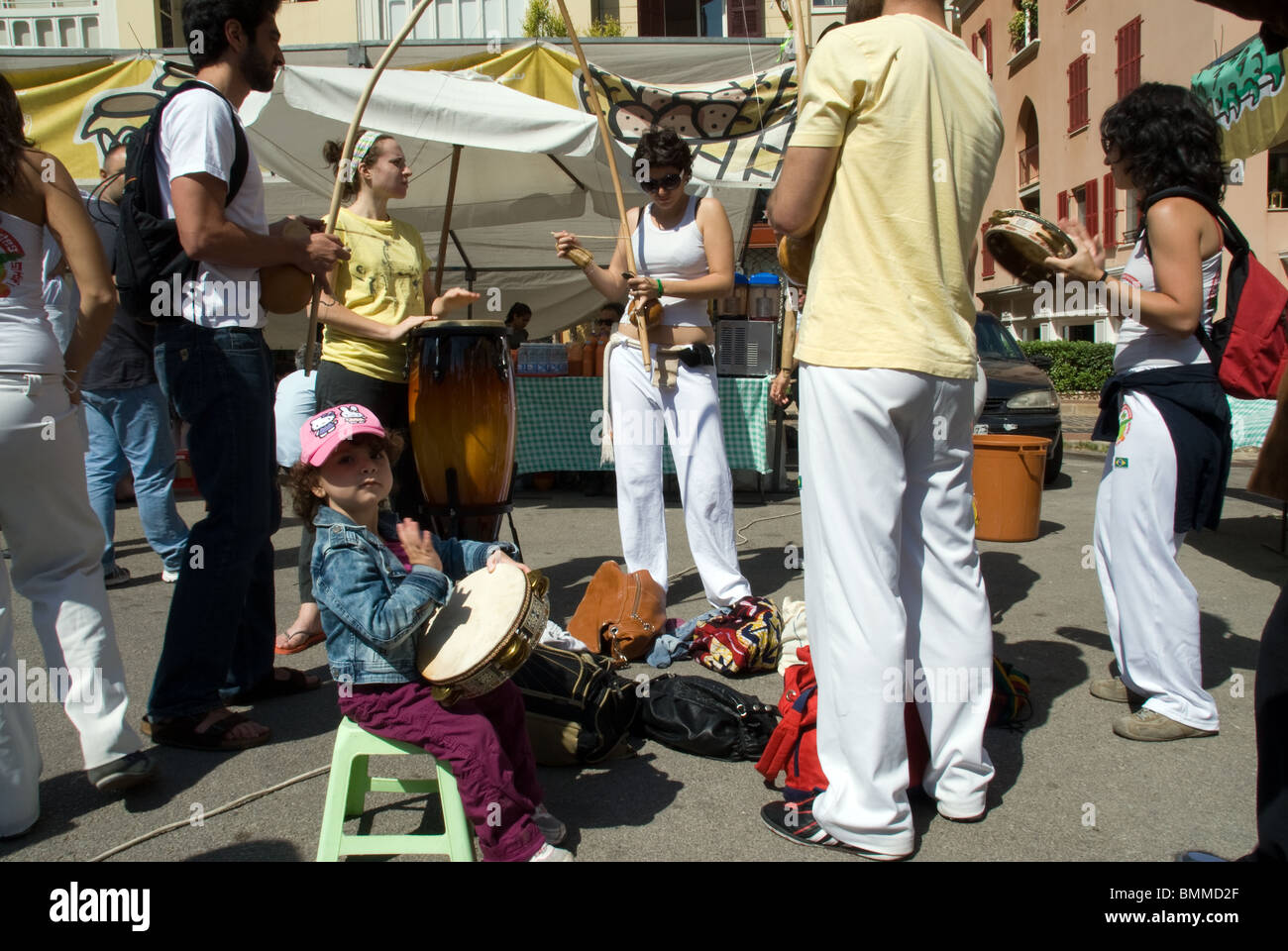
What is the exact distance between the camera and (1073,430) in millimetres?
14000

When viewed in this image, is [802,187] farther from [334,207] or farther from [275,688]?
[275,688]

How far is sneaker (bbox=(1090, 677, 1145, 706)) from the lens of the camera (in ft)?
10.9

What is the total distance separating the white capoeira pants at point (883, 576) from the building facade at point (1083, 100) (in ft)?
59.6

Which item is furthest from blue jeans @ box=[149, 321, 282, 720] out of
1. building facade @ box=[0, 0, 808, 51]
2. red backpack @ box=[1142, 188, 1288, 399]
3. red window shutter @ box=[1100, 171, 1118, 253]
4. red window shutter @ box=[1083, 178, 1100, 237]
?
red window shutter @ box=[1083, 178, 1100, 237]

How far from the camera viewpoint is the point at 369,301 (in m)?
3.99

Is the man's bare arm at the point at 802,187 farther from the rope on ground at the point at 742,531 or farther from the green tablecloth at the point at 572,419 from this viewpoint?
the green tablecloth at the point at 572,419

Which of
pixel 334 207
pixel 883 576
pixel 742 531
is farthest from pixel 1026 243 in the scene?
pixel 742 531

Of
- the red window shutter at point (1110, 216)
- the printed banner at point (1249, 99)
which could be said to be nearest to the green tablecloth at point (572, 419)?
the printed banner at point (1249, 99)

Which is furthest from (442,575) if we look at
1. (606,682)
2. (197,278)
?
(197,278)

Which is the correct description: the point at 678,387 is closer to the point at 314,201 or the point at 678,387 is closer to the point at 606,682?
the point at 606,682

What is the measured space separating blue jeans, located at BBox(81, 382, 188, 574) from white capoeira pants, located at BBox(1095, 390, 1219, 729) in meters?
4.40

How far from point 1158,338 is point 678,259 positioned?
1.92 metres

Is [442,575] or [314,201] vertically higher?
[314,201]
